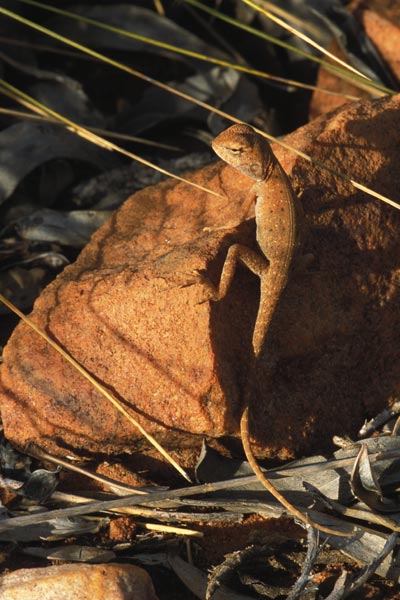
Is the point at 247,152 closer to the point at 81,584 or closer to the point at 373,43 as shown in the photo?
the point at 81,584

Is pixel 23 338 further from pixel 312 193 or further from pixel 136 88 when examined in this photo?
pixel 136 88

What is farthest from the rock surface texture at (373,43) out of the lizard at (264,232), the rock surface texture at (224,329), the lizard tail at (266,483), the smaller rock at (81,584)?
the smaller rock at (81,584)

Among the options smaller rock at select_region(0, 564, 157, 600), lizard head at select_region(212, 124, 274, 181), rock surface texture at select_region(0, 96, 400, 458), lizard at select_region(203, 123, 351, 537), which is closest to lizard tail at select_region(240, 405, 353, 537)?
lizard at select_region(203, 123, 351, 537)

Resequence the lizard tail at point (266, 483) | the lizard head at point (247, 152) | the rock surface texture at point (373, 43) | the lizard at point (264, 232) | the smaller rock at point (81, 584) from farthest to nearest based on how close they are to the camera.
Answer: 1. the rock surface texture at point (373, 43)
2. the lizard head at point (247, 152)
3. the lizard at point (264, 232)
4. the lizard tail at point (266, 483)
5. the smaller rock at point (81, 584)

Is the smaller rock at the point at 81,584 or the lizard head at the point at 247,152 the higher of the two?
the lizard head at the point at 247,152

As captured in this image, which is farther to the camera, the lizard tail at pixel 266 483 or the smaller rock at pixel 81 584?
the lizard tail at pixel 266 483

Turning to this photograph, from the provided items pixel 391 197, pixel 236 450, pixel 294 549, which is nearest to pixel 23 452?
pixel 236 450

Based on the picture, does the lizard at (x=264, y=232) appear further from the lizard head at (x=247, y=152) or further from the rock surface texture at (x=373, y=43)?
the rock surface texture at (x=373, y=43)
